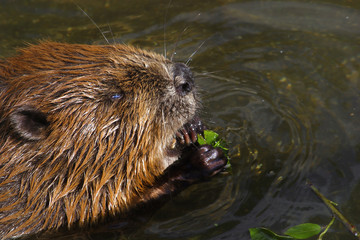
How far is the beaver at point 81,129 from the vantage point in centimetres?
280

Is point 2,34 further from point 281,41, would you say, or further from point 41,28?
point 281,41

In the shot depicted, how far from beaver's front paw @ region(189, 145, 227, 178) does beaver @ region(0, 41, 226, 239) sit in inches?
7.9

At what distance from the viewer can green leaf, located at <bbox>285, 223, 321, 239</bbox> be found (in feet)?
8.83

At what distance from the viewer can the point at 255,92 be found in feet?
12.9

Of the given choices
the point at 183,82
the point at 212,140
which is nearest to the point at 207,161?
the point at 212,140

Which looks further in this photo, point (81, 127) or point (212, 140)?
point (212, 140)

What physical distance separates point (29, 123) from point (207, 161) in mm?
1044

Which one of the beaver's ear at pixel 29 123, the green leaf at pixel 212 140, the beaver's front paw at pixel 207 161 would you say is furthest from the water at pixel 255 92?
the beaver's ear at pixel 29 123

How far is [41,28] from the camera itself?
4.85 metres

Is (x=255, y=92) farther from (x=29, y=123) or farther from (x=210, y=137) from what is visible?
(x=29, y=123)

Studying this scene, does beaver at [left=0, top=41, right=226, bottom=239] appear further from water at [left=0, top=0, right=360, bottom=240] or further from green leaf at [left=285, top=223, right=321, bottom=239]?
green leaf at [left=285, top=223, right=321, bottom=239]

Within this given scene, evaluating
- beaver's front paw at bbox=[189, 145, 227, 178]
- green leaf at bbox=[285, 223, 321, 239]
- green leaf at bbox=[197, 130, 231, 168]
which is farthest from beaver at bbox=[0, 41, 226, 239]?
green leaf at bbox=[285, 223, 321, 239]

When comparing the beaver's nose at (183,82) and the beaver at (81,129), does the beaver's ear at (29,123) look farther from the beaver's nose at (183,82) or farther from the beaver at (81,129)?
the beaver's nose at (183,82)

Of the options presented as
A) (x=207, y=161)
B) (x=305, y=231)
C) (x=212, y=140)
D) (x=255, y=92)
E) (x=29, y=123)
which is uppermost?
(x=255, y=92)
